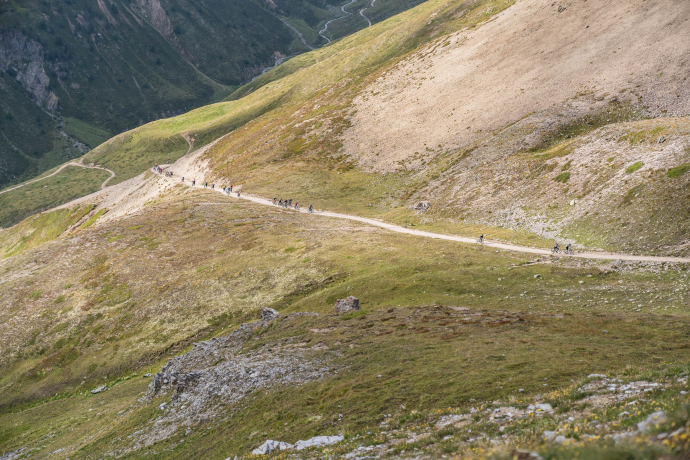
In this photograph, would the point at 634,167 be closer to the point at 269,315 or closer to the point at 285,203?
the point at 269,315

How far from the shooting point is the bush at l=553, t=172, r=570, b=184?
80.9m

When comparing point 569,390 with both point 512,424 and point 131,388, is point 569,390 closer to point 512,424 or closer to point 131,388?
point 512,424

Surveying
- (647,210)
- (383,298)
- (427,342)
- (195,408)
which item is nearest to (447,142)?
(647,210)

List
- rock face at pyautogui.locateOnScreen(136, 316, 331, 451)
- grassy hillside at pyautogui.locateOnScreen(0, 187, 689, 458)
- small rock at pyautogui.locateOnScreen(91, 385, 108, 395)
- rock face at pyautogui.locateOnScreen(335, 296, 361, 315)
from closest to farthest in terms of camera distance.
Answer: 1. grassy hillside at pyautogui.locateOnScreen(0, 187, 689, 458)
2. rock face at pyautogui.locateOnScreen(136, 316, 331, 451)
3. rock face at pyautogui.locateOnScreen(335, 296, 361, 315)
4. small rock at pyautogui.locateOnScreen(91, 385, 108, 395)

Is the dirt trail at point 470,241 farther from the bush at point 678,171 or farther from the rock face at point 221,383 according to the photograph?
the rock face at point 221,383

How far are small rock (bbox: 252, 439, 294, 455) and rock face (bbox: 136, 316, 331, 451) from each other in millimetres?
8937

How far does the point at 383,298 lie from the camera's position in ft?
185

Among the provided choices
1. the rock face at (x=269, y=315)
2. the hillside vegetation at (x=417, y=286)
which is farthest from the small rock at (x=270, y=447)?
the rock face at (x=269, y=315)

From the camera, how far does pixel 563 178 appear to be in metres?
81.7

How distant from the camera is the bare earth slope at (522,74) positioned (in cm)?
11312

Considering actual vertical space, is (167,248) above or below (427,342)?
above

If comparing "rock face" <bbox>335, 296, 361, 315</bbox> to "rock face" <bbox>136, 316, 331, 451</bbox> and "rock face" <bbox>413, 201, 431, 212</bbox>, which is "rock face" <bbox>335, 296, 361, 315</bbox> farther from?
"rock face" <bbox>413, 201, 431, 212</bbox>

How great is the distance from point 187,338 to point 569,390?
56.1m

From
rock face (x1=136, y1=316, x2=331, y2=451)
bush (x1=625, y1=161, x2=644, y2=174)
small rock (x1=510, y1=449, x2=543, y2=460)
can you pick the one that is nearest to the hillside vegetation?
rock face (x1=136, y1=316, x2=331, y2=451)
